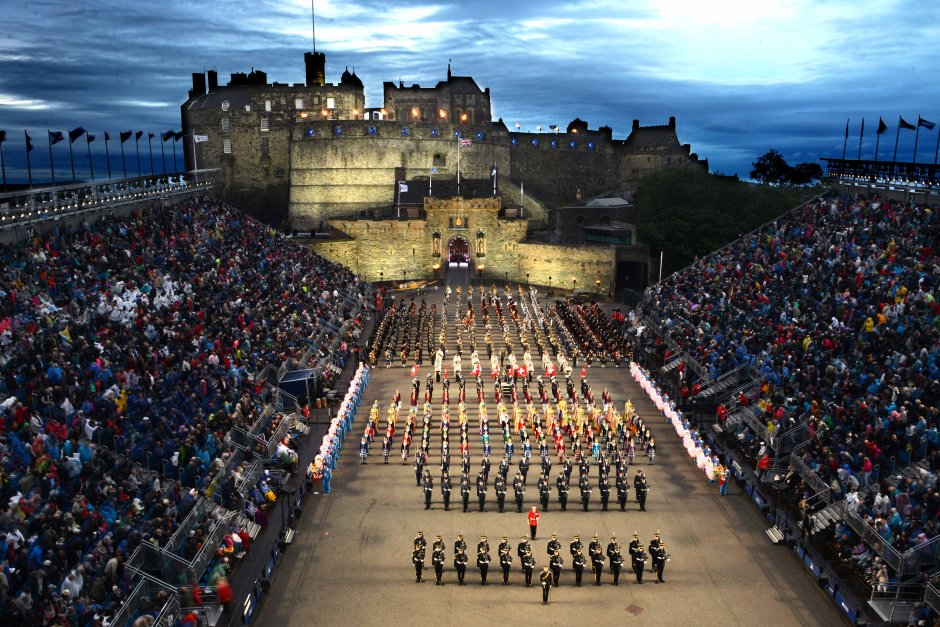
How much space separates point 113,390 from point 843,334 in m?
23.0

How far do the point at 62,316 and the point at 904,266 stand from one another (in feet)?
91.9

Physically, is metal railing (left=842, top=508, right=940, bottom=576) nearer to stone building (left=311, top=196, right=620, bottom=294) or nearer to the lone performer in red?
the lone performer in red

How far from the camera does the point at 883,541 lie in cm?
1659

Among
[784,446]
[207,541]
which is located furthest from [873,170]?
[207,541]

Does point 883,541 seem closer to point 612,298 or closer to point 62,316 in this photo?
point 62,316

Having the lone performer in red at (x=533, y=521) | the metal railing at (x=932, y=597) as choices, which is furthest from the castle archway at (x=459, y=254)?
the metal railing at (x=932, y=597)

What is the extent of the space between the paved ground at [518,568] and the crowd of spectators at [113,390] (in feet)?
7.16

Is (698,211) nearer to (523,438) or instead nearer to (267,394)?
(523,438)

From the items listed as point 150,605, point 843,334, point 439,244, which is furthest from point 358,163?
point 150,605

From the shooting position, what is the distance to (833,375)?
24578 millimetres

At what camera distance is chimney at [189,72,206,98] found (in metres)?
74.4

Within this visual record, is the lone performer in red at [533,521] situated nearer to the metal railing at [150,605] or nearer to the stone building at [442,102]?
the metal railing at [150,605]

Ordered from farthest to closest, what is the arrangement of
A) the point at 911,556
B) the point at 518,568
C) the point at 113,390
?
the point at 113,390 < the point at 518,568 < the point at 911,556

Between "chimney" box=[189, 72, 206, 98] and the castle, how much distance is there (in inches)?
3.8
